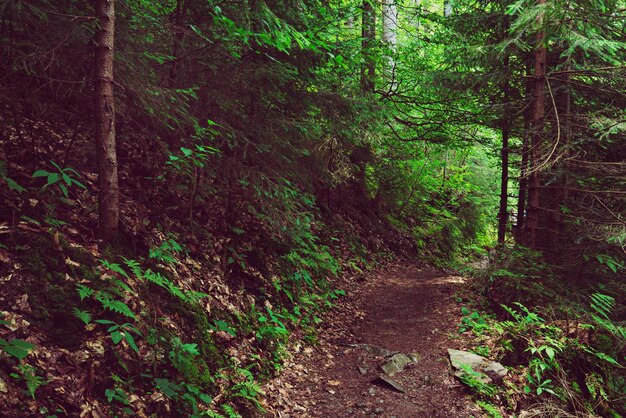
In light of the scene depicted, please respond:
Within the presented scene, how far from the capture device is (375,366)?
18.3ft

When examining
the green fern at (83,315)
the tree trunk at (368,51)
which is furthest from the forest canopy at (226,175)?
the tree trunk at (368,51)

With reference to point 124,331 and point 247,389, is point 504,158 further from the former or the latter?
point 124,331

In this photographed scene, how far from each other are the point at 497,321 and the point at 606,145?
5.19 m

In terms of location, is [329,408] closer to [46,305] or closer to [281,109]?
[46,305]

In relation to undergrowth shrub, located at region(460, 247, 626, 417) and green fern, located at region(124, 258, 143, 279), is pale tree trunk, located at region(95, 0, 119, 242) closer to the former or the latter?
green fern, located at region(124, 258, 143, 279)

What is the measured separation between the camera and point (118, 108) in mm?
5508

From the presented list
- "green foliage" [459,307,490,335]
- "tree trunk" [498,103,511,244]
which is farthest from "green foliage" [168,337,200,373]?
"tree trunk" [498,103,511,244]

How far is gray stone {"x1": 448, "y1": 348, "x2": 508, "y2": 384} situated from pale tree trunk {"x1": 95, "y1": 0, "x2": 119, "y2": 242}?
514 centimetres

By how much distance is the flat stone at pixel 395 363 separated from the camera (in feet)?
17.8

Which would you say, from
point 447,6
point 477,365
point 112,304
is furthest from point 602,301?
point 447,6

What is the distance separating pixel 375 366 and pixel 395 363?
31 centimetres

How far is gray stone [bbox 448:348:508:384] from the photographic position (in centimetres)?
519

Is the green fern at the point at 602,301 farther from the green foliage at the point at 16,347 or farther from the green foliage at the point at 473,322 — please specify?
the green foliage at the point at 16,347

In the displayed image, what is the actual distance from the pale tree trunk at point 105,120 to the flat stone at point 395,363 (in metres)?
4.25
